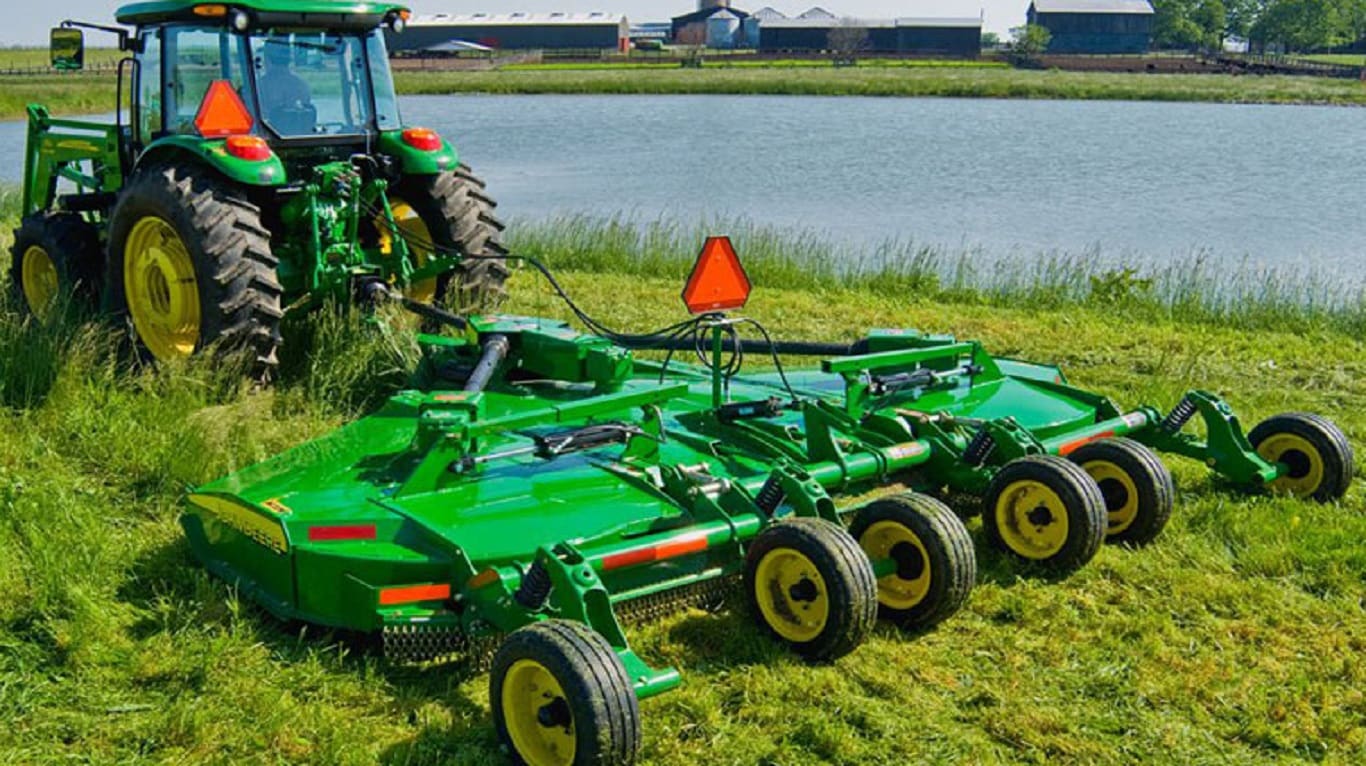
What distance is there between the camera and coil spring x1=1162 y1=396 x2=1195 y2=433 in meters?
5.82

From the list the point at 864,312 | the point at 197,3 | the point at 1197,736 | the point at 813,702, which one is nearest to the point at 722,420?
the point at 813,702

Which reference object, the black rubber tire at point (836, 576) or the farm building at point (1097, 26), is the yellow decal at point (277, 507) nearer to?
the black rubber tire at point (836, 576)

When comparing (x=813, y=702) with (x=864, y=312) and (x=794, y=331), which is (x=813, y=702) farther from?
(x=864, y=312)

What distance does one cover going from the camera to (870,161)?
23.8m

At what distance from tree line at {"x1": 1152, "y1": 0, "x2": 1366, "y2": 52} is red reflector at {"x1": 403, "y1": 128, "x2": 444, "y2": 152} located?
8711 centimetres

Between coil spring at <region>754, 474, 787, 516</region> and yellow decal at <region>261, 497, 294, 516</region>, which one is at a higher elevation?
coil spring at <region>754, 474, 787, 516</region>

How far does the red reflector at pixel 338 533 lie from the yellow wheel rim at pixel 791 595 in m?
1.25

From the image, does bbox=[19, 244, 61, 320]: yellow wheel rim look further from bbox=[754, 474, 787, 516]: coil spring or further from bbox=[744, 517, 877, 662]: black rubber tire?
bbox=[744, 517, 877, 662]: black rubber tire

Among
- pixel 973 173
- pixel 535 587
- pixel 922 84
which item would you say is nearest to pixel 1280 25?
pixel 922 84

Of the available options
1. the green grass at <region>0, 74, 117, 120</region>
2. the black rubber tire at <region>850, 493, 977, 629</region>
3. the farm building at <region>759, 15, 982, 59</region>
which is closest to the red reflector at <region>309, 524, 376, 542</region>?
the black rubber tire at <region>850, 493, 977, 629</region>

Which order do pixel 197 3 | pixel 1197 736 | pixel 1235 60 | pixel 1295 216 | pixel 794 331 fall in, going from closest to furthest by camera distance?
pixel 1197 736
pixel 197 3
pixel 794 331
pixel 1295 216
pixel 1235 60

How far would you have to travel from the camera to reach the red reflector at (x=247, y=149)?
692 cm

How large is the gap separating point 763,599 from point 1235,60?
66.0 m

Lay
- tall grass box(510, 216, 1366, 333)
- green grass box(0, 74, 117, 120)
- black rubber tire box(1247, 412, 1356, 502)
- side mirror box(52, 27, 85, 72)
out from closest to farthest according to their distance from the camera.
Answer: black rubber tire box(1247, 412, 1356, 502), side mirror box(52, 27, 85, 72), tall grass box(510, 216, 1366, 333), green grass box(0, 74, 117, 120)
